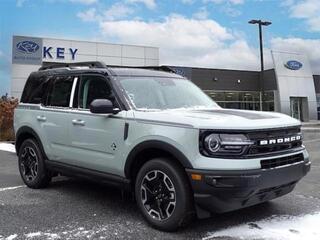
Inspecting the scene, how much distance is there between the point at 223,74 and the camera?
45781 mm

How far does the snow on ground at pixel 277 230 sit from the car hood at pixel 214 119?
1.17 metres

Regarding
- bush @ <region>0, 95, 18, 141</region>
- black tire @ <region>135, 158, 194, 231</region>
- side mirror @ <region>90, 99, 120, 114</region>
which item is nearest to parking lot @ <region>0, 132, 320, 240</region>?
black tire @ <region>135, 158, 194, 231</region>

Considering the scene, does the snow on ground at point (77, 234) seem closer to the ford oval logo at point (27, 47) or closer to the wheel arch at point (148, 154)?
the wheel arch at point (148, 154)

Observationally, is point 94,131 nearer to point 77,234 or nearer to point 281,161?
point 77,234

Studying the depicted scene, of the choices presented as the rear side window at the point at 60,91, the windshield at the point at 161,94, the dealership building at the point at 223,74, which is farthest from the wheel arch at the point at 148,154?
the dealership building at the point at 223,74

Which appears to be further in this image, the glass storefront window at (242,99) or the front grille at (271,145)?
the glass storefront window at (242,99)

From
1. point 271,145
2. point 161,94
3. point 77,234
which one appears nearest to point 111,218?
point 77,234

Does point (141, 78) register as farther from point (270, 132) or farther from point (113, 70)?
point (270, 132)

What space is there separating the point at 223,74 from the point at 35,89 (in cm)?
3943

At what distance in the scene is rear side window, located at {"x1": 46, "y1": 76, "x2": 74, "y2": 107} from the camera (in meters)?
6.71

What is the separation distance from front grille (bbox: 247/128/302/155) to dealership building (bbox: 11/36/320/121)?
1275 inches

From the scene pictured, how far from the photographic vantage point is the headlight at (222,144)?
4660 millimetres

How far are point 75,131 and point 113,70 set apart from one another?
1011 mm

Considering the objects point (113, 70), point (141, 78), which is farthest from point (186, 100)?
point (113, 70)
